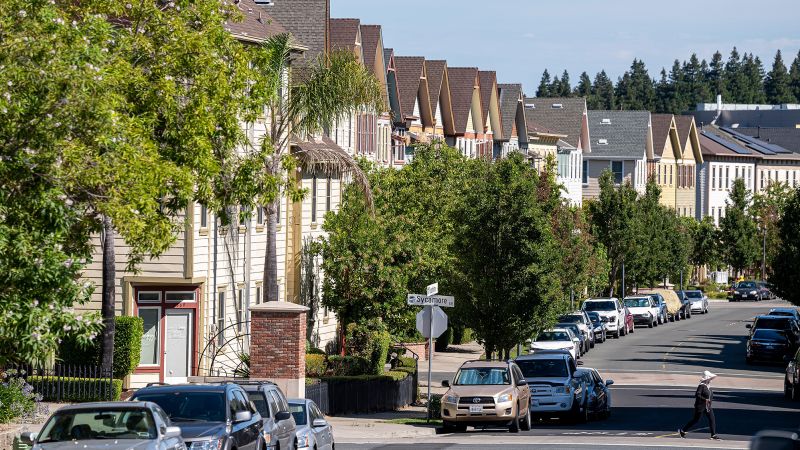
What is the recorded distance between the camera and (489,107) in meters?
81.8

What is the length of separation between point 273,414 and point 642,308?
194 ft

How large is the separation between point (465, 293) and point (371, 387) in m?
6.17

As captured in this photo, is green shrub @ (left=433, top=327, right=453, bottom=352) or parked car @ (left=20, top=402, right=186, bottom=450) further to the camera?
green shrub @ (left=433, top=327, right=453, bottom=352)

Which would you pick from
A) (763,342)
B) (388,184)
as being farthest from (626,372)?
(388,184)

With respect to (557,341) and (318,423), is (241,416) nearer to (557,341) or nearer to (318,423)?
(318,423)

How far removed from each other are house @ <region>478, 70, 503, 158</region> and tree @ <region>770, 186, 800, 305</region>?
2323 centimetres

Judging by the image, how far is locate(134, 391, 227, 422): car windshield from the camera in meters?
18.7

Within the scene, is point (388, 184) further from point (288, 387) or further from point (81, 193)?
point (81, 193)

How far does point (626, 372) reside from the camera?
177 ft

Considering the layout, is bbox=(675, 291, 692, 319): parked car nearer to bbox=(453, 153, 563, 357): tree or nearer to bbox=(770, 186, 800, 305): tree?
bbox=(770, 186, 800, 305): tree

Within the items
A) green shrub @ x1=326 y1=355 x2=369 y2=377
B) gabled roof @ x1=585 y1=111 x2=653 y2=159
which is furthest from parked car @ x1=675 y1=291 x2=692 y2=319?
green shrub @ x1=326 y1=355 x2=369 y2=377

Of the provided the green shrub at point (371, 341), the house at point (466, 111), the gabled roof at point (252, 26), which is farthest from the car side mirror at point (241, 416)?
the house at point (466, 111)

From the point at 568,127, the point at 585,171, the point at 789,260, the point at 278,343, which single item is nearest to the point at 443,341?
the point at 789,260

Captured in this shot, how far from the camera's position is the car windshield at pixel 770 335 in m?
59.6
